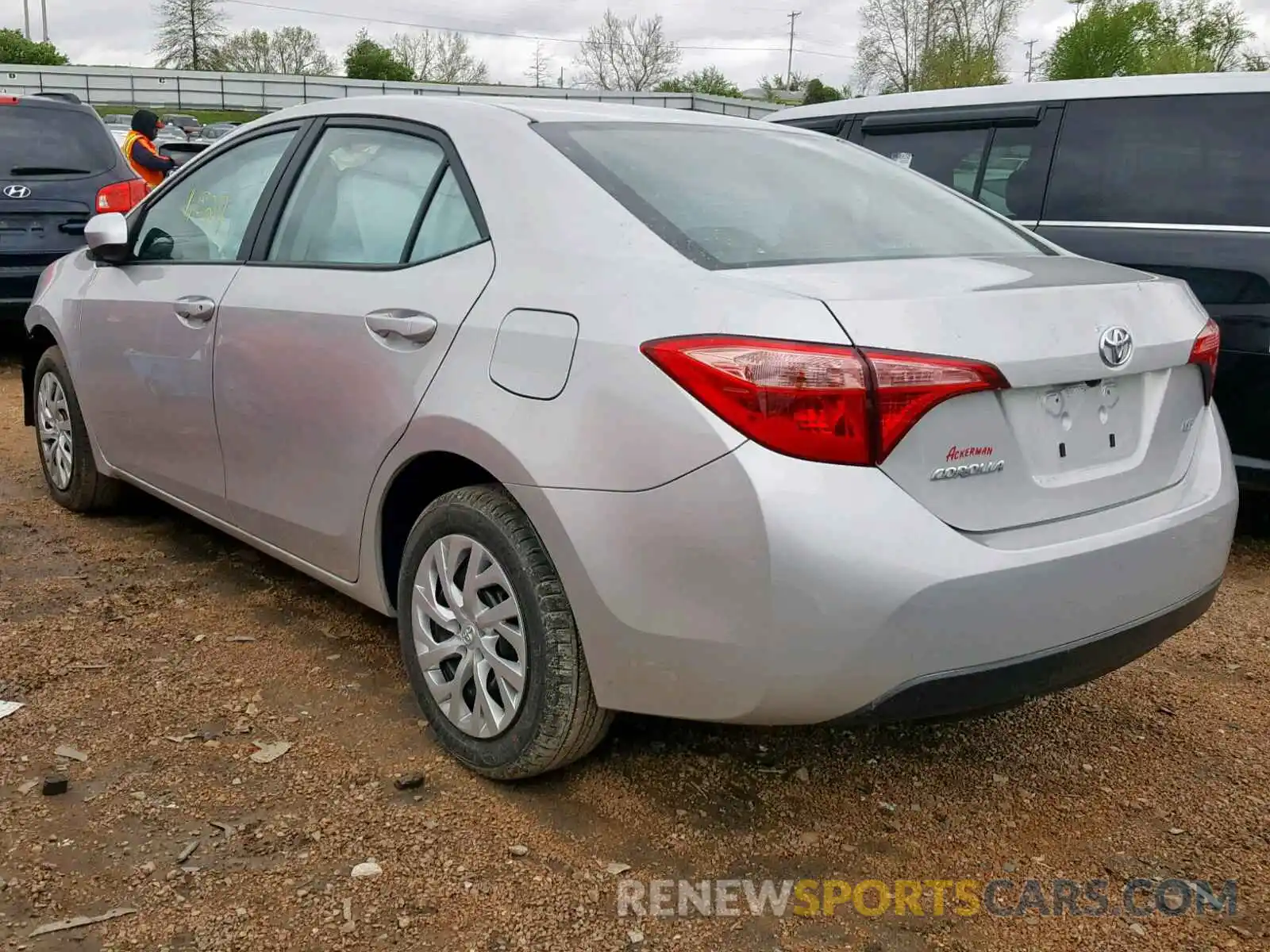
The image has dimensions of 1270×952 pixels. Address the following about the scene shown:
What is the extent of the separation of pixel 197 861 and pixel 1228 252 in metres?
3.91

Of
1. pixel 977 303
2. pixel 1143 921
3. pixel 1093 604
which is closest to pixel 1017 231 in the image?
pixel 977 303

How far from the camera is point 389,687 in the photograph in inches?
128

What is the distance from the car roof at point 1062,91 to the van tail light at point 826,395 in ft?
8.40

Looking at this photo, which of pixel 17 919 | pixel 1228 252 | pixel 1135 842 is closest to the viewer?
A: pixel 17 919

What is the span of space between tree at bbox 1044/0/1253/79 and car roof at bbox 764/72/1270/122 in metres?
48.6

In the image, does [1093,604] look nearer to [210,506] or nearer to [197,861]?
[197,861]

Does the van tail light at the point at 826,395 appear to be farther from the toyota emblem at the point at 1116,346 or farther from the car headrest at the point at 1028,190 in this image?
the car headrest at the point at 1028,190

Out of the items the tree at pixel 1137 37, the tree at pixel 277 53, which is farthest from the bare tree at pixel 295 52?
the tree at pixel 1137 37

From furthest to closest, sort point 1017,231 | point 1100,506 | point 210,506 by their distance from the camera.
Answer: point 210,506
point 1017,231
point 1100,506

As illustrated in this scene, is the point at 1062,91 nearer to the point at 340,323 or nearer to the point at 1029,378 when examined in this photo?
the point at 1029,378

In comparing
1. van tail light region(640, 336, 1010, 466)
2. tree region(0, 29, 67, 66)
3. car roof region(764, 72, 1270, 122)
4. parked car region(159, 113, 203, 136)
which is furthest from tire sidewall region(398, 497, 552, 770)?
tree region(0, 29, 67, 66)

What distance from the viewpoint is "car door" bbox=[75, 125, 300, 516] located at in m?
3.54

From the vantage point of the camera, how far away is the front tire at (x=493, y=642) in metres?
2.45

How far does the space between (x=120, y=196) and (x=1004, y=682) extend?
7.20m
